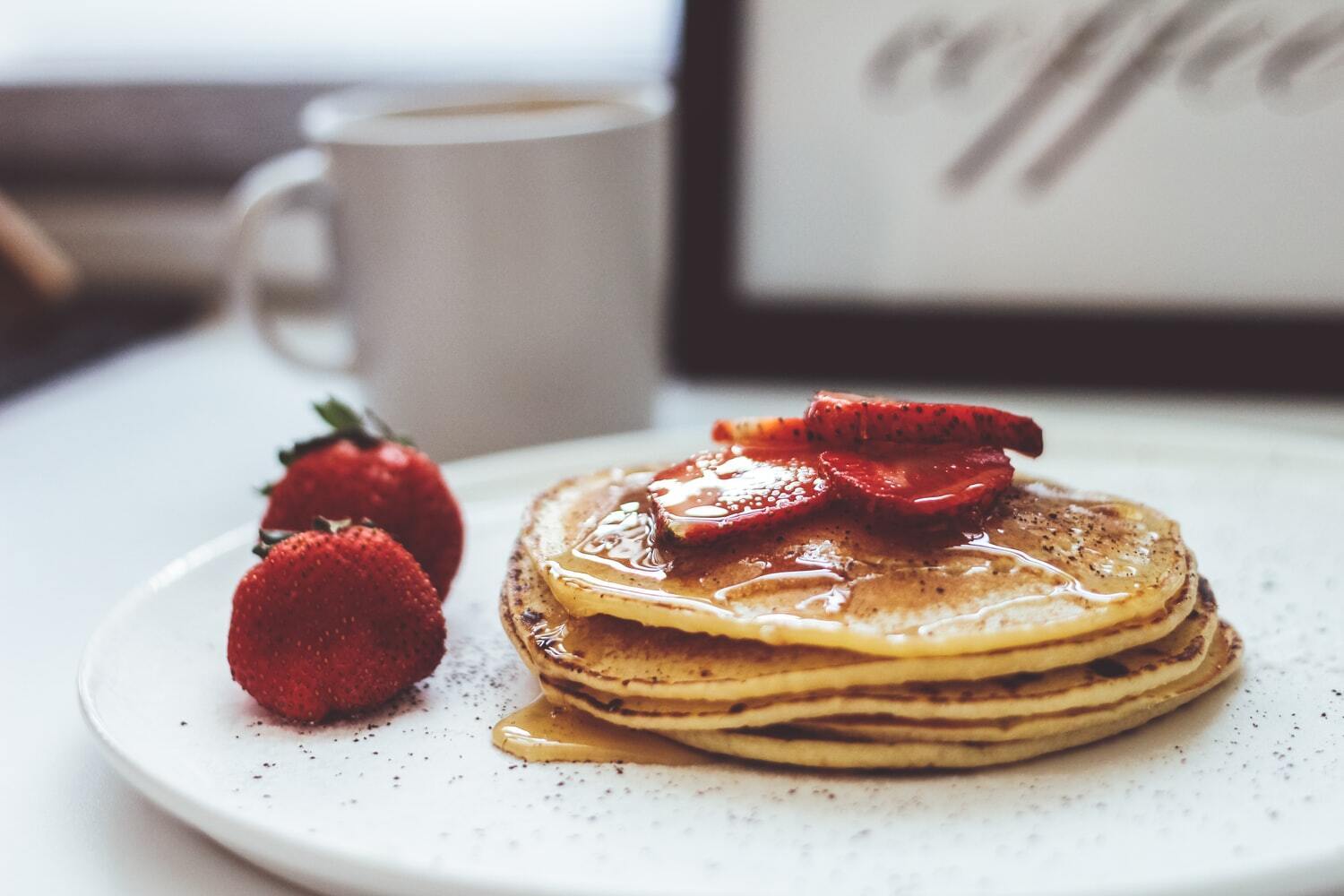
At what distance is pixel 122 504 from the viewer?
4.49ft

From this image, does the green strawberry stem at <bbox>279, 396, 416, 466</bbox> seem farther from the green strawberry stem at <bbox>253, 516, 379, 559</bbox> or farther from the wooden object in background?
the wooden object in background

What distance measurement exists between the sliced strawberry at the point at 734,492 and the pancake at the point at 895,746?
0.13 m

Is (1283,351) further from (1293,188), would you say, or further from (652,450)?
(652,450)

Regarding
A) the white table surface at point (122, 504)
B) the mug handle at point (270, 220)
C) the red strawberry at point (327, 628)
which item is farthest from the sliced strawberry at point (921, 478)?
the mug handle at point (270, 220)

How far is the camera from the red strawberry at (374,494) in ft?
3.11

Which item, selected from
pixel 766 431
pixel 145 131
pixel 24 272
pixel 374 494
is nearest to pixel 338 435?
pixel 374 494

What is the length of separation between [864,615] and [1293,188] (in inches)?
40.9

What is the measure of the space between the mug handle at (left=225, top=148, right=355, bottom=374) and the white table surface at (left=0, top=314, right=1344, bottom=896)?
0.06 metres

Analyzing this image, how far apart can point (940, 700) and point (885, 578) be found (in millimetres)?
90

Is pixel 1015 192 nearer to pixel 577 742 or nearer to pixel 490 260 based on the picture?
pixel 490 260

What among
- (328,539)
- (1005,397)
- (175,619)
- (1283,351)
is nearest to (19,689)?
(175,619)

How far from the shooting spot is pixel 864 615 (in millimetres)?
734

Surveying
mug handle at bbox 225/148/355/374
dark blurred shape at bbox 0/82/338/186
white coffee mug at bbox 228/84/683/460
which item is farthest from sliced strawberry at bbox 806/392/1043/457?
dark blurred shape at bbox 0/82/338/186

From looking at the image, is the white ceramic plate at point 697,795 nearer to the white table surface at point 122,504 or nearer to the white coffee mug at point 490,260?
the white table surface at point 122,504
